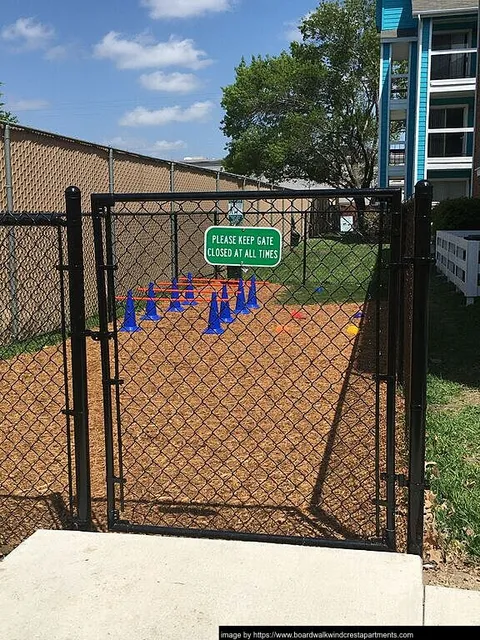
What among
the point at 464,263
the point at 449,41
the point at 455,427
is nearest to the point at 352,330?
the point at 464,263

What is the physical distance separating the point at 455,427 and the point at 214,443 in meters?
1.75

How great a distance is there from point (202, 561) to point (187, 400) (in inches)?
125

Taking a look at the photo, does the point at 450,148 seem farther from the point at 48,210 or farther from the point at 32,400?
the point at 32,400

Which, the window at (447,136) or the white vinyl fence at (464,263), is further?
the window at (447,136)

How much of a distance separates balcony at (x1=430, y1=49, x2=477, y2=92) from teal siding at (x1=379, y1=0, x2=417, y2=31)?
75.3 inches

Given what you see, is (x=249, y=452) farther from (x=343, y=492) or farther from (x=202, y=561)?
(x=202, y=561)

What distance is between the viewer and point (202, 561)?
2701mm

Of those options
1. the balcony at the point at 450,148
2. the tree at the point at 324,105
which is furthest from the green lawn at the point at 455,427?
the tree at the point at 324,105

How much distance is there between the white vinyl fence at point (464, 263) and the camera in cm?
979

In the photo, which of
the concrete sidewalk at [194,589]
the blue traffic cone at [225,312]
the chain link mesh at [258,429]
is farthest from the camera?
the blue traffic cone at [225,312]

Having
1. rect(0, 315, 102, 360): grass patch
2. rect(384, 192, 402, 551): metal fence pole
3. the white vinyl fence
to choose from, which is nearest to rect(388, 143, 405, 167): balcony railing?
the white vinyl fence

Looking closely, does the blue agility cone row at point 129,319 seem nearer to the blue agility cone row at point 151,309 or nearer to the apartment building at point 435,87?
the blue agility cone row at point 151,309

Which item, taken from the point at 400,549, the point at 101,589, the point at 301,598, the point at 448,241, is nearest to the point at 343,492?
the point at 400,549

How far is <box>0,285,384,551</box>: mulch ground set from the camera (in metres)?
3.64
